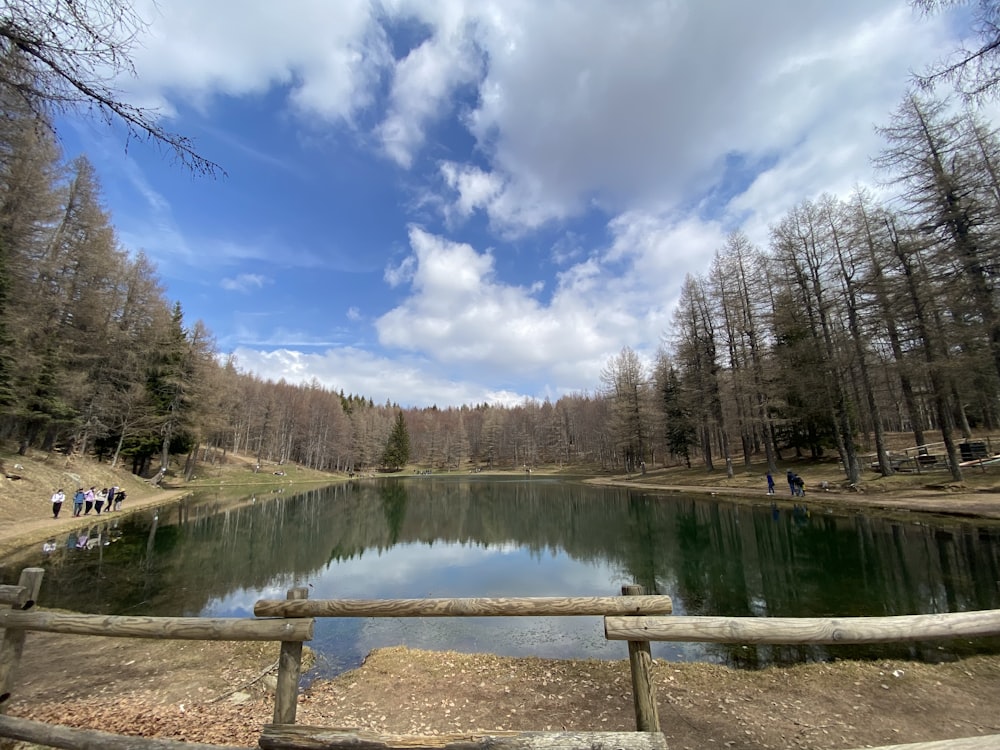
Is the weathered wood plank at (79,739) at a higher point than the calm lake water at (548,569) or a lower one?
higher

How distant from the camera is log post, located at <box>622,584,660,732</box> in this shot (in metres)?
3.18

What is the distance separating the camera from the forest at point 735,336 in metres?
20.0

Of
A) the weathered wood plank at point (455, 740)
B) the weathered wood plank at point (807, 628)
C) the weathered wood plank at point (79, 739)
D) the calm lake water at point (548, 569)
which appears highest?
the weathered wood plank at point (807, 628)

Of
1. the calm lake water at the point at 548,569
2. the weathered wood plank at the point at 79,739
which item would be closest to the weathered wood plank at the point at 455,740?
the weathered wood plank at the point at 79,739

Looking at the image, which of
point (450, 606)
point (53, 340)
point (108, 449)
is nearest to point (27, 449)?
point (53, 340)

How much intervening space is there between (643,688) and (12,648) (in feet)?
18.6

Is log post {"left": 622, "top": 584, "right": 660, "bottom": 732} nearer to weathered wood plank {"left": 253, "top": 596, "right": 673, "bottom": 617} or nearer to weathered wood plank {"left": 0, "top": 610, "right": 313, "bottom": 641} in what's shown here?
weathered wood plank {"left": 253, "top": 596, "right": 673, "bottom": 617}

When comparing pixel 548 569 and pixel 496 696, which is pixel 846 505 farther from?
pixel 496 696

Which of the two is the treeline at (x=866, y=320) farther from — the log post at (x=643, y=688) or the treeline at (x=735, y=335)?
the log post at (x=643, y=688)

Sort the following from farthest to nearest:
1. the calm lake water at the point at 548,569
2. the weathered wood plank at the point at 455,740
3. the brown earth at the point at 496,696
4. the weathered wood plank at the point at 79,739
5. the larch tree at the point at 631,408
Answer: the larch tree at the point at 631,408
the calm lake water at the point at 548,569
the brown earth at the point at 496,696
the weathered wood plank at the point at 79,739
the weathered wood plank at the point at 455,740

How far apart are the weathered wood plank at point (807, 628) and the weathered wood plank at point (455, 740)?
1.86 ft

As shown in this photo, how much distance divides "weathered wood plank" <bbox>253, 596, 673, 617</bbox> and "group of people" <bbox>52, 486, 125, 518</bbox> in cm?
2656

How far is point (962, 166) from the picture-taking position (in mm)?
19859

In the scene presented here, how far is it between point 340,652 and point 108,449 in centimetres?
4484
